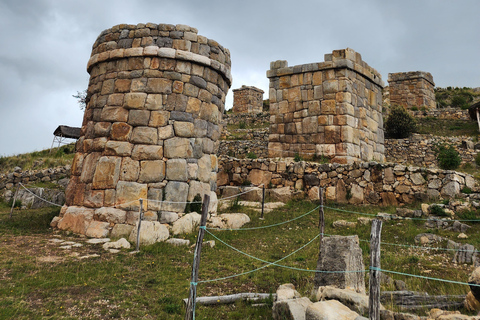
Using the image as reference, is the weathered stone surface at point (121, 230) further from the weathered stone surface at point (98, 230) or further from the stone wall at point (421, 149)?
the stone wall at point (421, 149)

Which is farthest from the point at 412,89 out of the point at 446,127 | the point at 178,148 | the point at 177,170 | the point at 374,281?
the point at 374,281

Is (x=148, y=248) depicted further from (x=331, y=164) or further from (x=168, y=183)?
(x=331, y=164)

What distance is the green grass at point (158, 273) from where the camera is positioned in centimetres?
366

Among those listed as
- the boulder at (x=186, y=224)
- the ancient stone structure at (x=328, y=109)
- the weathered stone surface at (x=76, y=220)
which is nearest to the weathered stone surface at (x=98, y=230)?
the weathered stone surface at (x=76, y=220)

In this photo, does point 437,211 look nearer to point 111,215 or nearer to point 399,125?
point 111,215

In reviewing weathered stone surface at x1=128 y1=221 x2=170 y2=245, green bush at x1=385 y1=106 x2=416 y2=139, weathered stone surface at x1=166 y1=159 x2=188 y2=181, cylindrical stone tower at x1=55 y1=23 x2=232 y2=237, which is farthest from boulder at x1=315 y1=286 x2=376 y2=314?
green bush at x1=385 y1=106 x2=416 y2=139

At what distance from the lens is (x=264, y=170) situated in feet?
34.9

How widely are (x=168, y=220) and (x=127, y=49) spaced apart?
4.27 metres

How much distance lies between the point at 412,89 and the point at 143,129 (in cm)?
2274

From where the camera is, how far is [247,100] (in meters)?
25.4

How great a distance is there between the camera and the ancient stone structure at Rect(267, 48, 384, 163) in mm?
10344

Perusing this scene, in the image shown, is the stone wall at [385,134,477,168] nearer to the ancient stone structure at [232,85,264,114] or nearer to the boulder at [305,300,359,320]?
the ancient stone structure at [232,85,264,114]

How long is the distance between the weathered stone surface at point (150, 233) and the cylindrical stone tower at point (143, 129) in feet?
1.17

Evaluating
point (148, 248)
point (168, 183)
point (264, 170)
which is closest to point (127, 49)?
point (168, 183)
